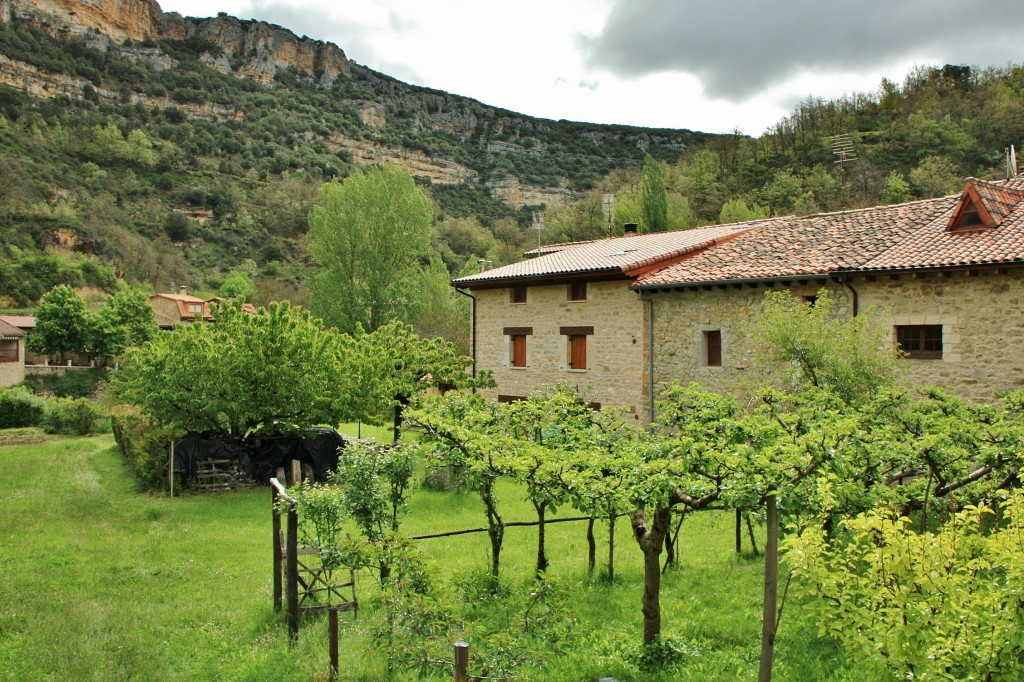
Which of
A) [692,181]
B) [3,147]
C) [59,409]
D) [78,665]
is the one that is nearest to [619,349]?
[78,665]

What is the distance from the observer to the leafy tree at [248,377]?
1780 cm

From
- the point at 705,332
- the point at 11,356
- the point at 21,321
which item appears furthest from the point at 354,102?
the point at 705,332

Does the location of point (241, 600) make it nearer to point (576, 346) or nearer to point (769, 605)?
point (769, 605)

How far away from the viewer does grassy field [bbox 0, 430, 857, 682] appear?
7375 millimetres

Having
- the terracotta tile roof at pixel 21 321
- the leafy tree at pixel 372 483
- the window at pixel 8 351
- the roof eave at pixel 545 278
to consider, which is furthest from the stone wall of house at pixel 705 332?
the terracotta tile roof at pixel 21 321

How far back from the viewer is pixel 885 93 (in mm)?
62594

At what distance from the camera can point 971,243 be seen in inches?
617

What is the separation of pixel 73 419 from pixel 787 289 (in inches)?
1164

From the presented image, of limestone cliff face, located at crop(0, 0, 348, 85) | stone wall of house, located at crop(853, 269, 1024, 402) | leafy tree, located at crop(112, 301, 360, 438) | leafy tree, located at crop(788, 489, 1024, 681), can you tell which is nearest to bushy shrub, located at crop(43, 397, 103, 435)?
leafy tree, located at crop(112, 301, 360, 438)

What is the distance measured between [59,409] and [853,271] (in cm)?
3176

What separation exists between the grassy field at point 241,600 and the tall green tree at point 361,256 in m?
21.1

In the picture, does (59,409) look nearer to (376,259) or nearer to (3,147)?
(376,259)

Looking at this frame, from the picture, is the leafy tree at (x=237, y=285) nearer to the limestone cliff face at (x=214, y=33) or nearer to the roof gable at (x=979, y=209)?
the roof gable at (x=979, y=209)

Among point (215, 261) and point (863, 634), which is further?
point (215, 261)
